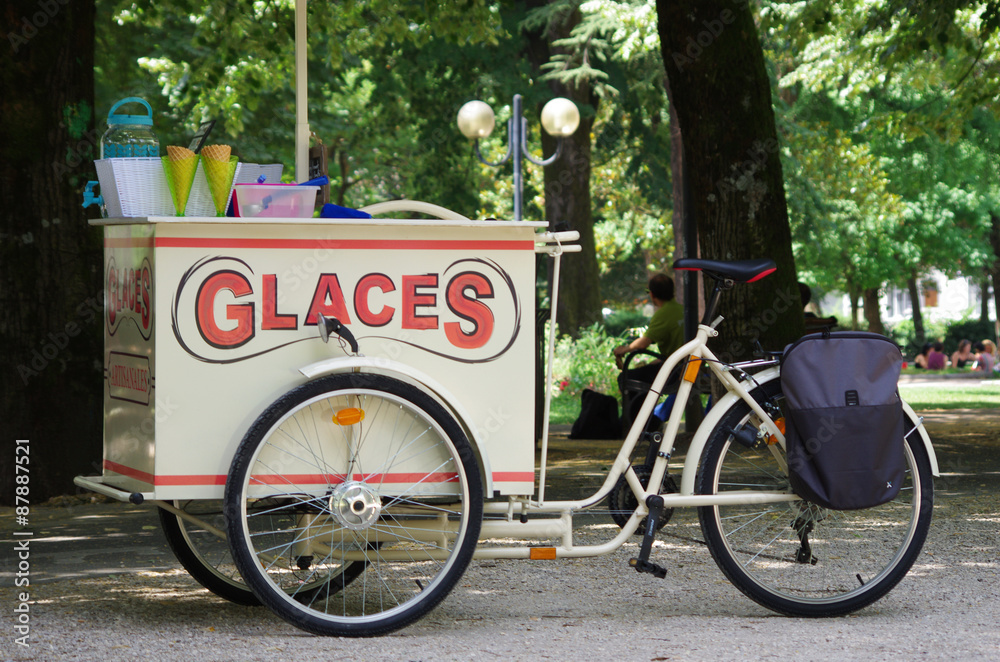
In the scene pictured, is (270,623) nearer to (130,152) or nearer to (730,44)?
(130,152)

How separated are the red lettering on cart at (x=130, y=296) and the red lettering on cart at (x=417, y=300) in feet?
2.75

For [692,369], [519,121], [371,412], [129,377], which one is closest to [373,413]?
[371,412]

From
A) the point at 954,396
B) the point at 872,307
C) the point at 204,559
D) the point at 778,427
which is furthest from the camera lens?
the point at 872,307

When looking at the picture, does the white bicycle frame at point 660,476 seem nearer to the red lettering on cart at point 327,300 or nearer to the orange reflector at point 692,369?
the orange reflector at point 692,369

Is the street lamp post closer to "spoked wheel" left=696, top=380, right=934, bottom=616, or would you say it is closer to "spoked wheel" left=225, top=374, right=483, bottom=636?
"spoked wheel" left=696, top=380, right=934, bottom=616

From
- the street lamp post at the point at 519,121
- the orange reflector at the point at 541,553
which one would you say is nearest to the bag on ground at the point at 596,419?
the street lamp post at the point at 519,121

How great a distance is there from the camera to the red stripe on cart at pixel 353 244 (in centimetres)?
365

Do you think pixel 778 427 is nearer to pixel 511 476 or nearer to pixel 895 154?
pixel 511 476

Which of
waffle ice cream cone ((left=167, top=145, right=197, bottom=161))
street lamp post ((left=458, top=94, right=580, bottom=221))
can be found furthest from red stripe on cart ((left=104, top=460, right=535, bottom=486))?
street lamp post ((left=458, top=94, right=580, bottom=221))

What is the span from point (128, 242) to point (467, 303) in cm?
122

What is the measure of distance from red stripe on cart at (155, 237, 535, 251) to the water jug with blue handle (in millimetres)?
399

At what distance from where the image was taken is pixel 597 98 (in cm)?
2197

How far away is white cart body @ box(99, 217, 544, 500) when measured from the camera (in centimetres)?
367

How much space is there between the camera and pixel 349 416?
12.2ft
